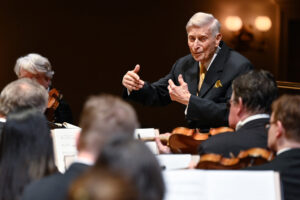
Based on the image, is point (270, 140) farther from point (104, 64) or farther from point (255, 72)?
point (104, 64)

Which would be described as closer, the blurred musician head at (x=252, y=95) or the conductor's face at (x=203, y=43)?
the blurred musician head at (x=252, y=95)

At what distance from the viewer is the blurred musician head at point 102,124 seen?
1957 mm

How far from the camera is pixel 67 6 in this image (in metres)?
8.46

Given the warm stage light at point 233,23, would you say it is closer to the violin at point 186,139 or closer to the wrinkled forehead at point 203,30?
the wrinkled forehead at point 203,30

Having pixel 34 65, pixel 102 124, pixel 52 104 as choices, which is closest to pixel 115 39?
pixel 34 65

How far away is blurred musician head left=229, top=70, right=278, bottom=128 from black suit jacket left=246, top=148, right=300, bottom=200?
0.58 meters

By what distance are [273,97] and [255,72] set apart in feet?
0.54

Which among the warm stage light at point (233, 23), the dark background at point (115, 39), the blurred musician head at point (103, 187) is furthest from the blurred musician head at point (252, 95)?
the warm stage light at point (233, 23)

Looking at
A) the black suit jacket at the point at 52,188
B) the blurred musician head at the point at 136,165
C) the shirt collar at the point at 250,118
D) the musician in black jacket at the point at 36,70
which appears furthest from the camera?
the musician in black jacket at the point at 36,70

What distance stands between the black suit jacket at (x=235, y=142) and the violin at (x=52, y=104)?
2510 millimetres

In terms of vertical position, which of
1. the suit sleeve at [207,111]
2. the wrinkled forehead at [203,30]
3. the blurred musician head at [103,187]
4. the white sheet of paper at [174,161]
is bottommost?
the white sheet of paper at [174,161]

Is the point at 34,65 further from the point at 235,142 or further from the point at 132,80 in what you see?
the point at 235,142

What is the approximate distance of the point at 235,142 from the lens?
9.70 ft

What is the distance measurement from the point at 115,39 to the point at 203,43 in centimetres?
462
